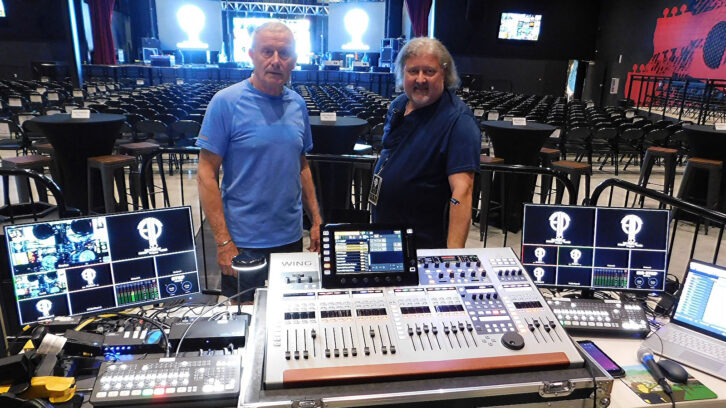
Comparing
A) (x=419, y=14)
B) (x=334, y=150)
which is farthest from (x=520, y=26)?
(x=334, y=150)

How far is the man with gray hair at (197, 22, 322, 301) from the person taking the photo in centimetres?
202

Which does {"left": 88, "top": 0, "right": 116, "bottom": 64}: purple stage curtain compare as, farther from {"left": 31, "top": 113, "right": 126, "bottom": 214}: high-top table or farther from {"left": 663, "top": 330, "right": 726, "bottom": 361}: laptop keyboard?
{"left": 663, "top": 330, "right": 726, "bottom": 361}: laptop keyboard

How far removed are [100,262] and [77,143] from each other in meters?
3.54

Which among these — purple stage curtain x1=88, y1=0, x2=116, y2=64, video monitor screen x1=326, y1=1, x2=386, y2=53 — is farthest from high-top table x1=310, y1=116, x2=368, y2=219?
video monitor screen x1=326, y1=1, x2=386, y2=53

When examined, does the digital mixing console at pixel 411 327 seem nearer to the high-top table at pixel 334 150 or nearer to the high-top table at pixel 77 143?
the high-top table at pixel 334 150

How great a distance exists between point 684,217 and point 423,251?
A: 5.84 meters

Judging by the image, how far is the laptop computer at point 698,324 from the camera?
1686 mm

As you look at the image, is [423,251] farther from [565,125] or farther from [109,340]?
[565,125]

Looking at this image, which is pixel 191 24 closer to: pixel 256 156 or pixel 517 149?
pixel 517 149

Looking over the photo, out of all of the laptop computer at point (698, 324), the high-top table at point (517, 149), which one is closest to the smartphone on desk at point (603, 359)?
the laptop computer at point (698, 324)

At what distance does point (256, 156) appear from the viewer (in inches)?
81.1

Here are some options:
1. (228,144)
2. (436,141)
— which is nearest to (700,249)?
(436,141)

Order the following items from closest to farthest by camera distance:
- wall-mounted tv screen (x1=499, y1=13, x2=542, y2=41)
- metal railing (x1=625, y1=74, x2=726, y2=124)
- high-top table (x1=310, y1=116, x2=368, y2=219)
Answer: high-top table (x1=310, y1=116, x2=368, y2=219) → metal railing (x1=625, y1=74, x2=726, y2=124) → wall-mounted tv screen (x1=499, y1=13, x2=542, y2=41)

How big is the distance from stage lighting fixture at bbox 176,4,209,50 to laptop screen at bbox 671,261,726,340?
23.8m
